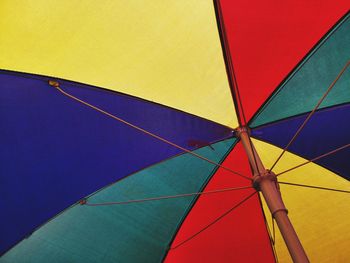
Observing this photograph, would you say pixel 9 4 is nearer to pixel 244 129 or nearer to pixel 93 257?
pixel 244 129

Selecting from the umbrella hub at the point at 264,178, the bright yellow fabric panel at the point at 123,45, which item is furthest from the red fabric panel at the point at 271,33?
the umbrella hub at the point at 264,178

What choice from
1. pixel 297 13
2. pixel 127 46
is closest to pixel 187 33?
pixel 127 46

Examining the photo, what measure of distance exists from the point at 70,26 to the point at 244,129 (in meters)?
1.33

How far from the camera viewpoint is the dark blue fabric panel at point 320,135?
2.63 m

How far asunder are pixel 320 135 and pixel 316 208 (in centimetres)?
61

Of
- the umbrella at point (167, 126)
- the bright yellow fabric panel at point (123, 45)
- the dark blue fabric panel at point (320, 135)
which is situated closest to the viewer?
the bright yellow fabric panel at point (123, 45)

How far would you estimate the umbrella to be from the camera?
2.07 metres

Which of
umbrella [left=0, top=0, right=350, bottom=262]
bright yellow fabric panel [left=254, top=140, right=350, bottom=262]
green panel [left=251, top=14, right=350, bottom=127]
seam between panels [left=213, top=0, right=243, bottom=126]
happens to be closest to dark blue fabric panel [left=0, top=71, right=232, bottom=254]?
umbrella [left=0, top=0, right=350, bottom=262]

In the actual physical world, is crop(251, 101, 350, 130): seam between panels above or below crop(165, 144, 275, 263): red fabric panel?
above

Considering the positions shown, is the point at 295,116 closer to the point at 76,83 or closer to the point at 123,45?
the point at 123,45

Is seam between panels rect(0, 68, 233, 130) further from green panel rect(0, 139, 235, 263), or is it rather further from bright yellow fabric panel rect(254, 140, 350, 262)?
bright yellow fabric panel rect(254, 140, 350, 262)

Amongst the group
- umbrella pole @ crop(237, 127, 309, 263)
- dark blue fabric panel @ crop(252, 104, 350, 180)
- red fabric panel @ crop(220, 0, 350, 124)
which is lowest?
umbrella pole @ crop(237, 127, 309, 263)

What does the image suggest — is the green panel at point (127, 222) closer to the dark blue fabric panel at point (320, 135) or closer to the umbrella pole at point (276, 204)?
the dark blue fabric panel at point (320, 135)

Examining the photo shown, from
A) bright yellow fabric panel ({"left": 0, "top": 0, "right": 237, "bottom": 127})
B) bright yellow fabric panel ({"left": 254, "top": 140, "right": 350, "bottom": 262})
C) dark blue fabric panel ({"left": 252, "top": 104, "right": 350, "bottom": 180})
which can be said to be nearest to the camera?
bright yellow fabric panel ({"left": 0, "top": 0, "right": 237, "bottom": 127})
